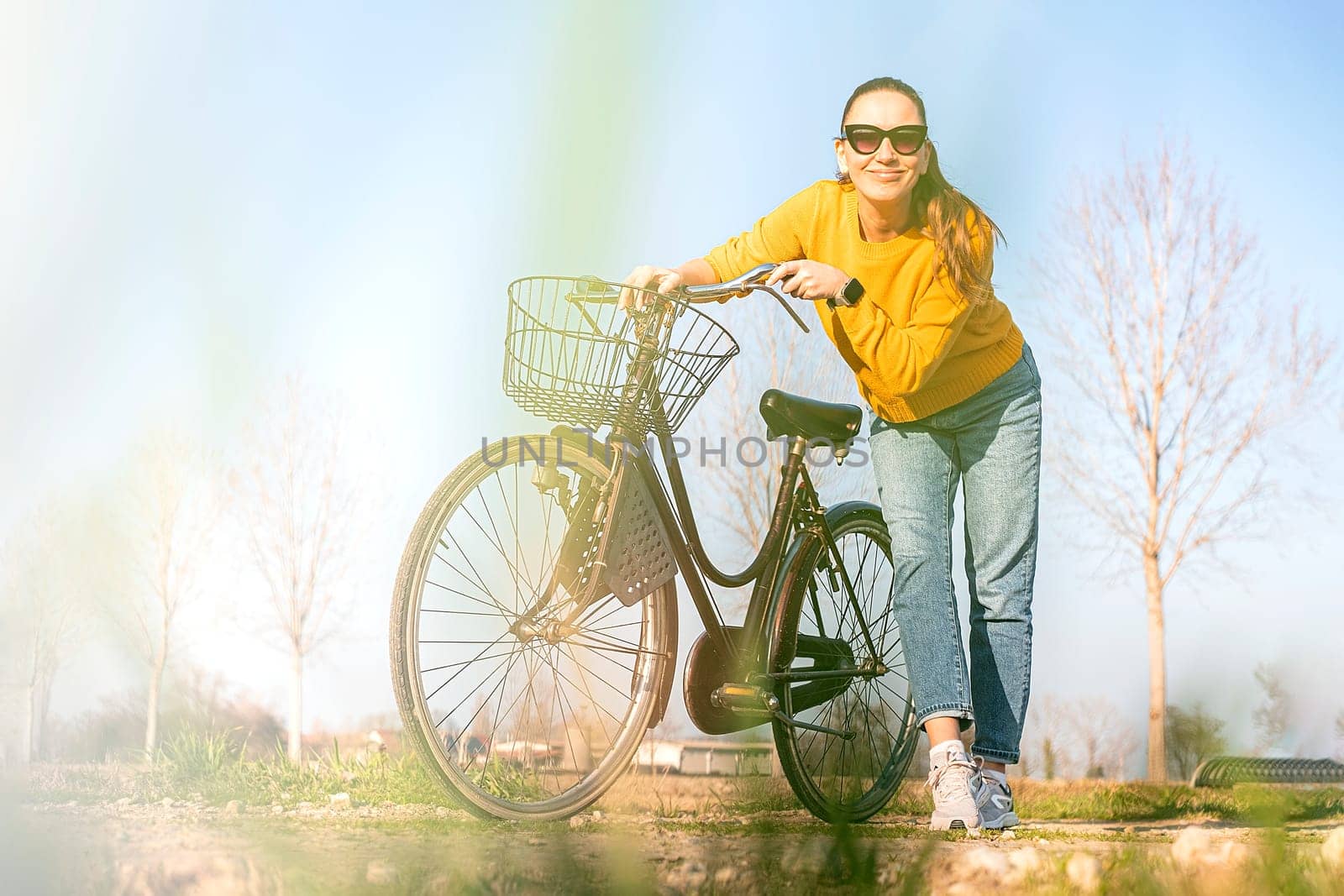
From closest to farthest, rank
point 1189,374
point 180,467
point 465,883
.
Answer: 1. point 465,883
2. point 180,467
3. point 1189,374

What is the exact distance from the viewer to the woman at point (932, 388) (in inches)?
96.9

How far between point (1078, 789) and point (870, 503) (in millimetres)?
1700

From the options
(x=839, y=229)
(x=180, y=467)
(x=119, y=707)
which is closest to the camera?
(x=839, y=229)

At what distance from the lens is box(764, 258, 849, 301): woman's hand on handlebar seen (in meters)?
2.36

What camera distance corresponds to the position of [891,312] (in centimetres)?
257

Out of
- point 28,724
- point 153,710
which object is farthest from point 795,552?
point 28,724

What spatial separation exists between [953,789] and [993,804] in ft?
Answer: 0.47

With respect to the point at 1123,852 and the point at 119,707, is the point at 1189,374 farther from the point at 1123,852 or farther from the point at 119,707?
the point at 119,707

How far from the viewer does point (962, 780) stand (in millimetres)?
2463

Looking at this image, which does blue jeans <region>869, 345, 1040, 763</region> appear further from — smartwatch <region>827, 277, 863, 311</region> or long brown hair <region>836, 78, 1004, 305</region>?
smartwatch <region>827, 277, 863, 311</region>

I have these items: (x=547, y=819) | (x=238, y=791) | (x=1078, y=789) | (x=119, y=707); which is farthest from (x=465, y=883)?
(x=1078, y=789)

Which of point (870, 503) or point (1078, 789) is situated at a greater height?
point (870, 503)

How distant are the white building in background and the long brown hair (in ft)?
5.97

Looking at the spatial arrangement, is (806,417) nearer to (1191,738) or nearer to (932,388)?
(932,388)
